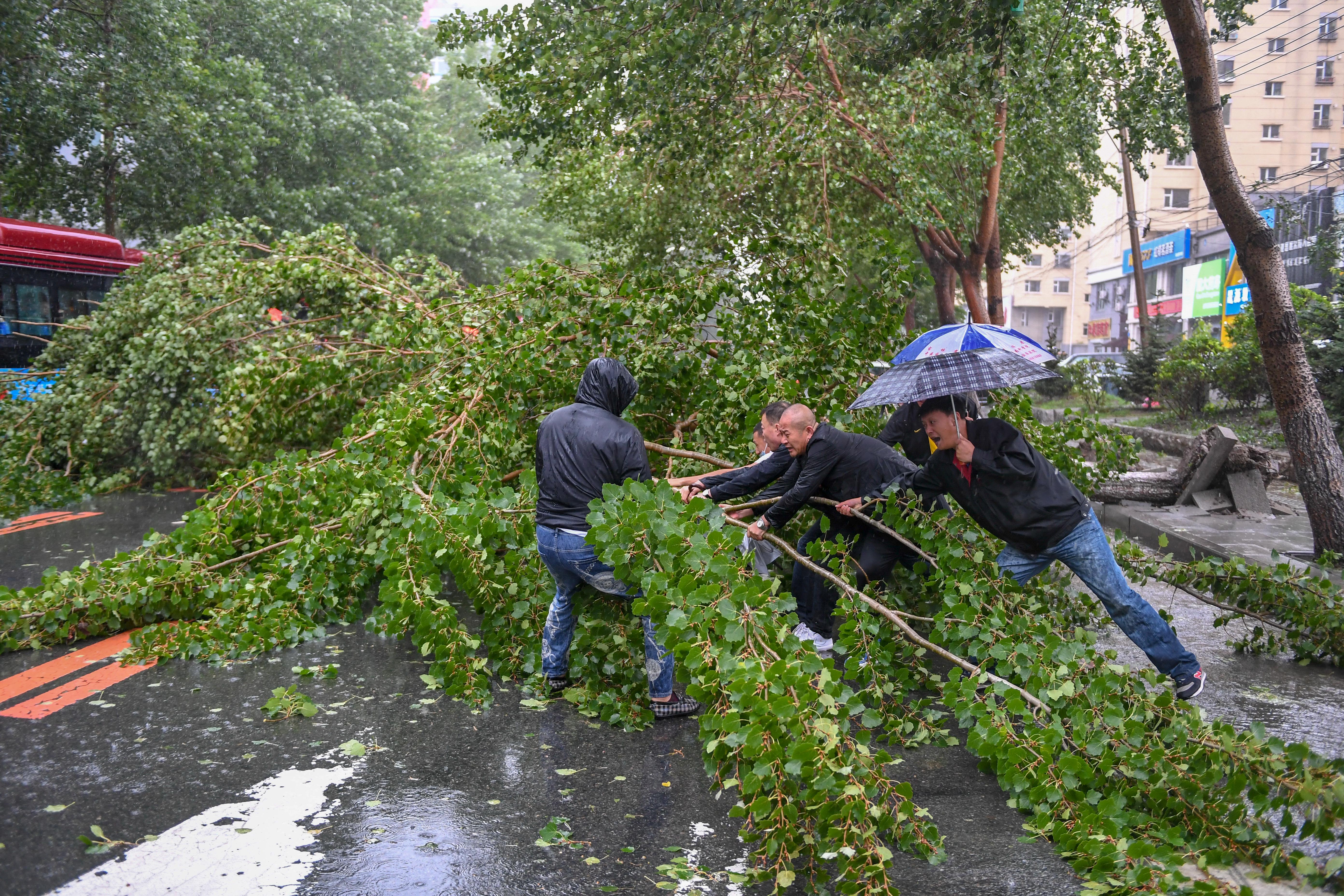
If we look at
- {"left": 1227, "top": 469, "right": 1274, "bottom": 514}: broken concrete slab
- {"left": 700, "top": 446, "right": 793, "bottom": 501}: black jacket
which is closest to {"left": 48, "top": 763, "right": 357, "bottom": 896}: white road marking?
{"left": 700, "top": 446, "right": 793, "bottom": 501}: black jacket

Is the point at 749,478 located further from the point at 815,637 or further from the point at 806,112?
the point at 806,112

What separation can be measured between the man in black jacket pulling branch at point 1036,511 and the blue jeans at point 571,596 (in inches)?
63.5

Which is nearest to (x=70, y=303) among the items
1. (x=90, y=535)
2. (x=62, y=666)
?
(x=90, y=535)

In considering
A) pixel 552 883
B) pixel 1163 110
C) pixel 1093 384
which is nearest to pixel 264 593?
pixel 552 883

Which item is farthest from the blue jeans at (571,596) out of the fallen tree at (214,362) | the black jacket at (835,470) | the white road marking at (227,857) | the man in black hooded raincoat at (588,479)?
the fallen tree at (214,362)

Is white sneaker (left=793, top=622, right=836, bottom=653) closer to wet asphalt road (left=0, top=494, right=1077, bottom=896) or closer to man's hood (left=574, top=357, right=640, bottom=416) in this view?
wet asphalt road (left=0, top=494, right=1077, bottom=896)

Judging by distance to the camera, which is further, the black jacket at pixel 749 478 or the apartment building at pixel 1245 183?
the apartment building at pixel 1245 183

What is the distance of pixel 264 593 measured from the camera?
593 centimetres

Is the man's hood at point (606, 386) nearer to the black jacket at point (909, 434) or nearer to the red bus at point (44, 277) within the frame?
the black jacket at point (909, 434)

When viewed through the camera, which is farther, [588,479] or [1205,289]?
[1205,289]

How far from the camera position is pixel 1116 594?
4.68 meters

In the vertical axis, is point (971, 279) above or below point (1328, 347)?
→ above

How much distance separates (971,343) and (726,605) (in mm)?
2278

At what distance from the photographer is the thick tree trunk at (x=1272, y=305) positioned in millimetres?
7680
